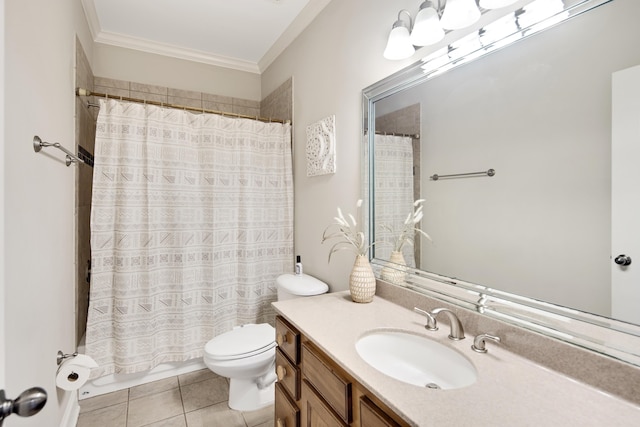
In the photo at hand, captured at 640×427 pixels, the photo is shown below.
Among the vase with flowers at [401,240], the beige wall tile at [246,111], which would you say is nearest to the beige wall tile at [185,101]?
the beige wall tile at [246,111]

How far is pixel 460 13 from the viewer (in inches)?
42.1

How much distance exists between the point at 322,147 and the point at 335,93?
1.13 ft

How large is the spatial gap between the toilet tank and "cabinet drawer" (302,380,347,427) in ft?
2.54

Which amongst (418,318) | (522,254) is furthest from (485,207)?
(418,318)

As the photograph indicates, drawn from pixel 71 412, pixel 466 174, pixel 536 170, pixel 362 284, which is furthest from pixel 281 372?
pixel 71 412

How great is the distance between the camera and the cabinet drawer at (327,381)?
894 millimetres

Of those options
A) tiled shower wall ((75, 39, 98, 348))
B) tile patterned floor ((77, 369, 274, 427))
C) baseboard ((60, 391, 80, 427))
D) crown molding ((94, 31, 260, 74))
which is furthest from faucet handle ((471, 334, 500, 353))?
crown molding ((94, 31, 260, 74))

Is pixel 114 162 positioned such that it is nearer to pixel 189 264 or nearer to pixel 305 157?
pixel 189 264

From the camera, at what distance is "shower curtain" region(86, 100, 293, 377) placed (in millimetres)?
1975

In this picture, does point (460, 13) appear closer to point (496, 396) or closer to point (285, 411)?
point (496, 396)

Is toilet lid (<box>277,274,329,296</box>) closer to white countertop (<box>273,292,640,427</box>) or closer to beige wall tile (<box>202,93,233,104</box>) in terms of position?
white countertop (<box>273,292,640,427</box>)

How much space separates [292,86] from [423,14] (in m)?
1.45

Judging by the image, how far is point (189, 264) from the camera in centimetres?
219

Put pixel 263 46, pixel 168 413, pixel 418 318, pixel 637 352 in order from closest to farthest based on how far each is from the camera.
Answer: pixel 637 352, pixel 418 318, pixel 168 413, pixel 263 46
